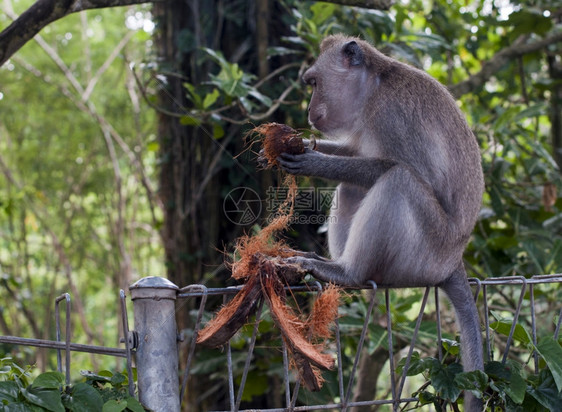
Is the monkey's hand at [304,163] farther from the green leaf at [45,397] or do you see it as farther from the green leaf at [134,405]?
the green leaf at [45,397]

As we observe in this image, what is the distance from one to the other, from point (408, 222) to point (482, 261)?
6.48ft

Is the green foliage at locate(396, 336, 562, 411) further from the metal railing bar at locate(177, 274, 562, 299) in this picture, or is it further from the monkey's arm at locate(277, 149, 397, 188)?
the monkey's arm at locate(277, 149, 397, 188)

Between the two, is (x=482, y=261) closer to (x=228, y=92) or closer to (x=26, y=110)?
(x=228, y=92)

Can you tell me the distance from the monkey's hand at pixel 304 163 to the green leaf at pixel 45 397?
142 cm

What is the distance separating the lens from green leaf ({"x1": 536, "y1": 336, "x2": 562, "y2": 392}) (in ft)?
7.40

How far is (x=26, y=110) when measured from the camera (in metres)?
8.74

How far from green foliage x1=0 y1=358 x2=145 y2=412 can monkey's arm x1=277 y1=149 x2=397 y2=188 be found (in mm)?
1344

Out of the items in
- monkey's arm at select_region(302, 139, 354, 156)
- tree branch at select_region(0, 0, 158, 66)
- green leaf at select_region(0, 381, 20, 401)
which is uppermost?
tree branch at select_region(0, 0, 158, 66)

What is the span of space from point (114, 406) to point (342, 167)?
5.27ft

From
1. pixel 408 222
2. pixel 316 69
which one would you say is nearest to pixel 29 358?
pixel 316 69

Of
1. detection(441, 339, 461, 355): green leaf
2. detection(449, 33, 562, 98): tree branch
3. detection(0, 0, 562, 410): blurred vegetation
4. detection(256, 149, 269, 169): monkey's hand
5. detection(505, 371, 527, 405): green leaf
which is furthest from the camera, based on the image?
detection(449, 33, 562, 98): tree branch

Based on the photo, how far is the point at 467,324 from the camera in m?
2.68

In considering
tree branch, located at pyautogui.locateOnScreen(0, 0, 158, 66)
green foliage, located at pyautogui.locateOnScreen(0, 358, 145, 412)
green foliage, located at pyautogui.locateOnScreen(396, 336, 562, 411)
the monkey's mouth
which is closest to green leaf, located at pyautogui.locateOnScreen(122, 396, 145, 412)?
green foliage, located at pyautogui.locateOnScreen(0, 358, 145, 412)

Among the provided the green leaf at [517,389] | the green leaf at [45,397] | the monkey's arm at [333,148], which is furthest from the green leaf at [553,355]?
the green leaf at [45,397]
